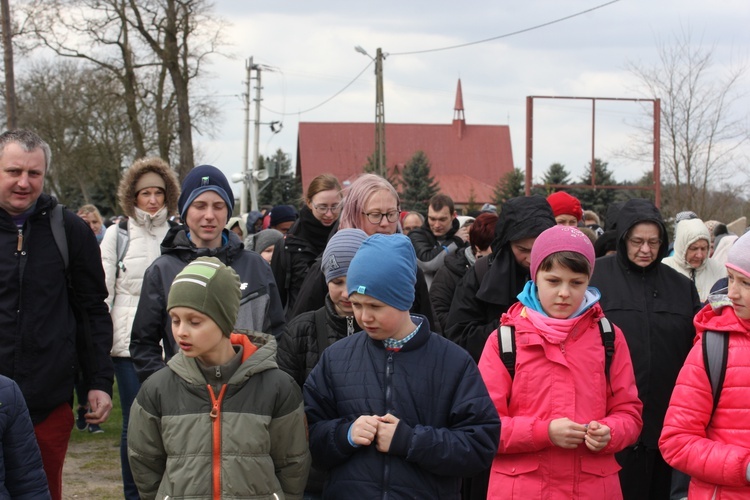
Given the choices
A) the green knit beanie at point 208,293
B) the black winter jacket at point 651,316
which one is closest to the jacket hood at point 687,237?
the black winter jacket at point 651,316

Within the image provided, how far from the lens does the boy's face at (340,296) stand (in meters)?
3.82

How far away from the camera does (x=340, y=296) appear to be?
3.82m

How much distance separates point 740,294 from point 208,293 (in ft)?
6.79

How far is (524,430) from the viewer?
378cm

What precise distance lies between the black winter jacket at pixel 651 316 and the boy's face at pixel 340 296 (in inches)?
73.0

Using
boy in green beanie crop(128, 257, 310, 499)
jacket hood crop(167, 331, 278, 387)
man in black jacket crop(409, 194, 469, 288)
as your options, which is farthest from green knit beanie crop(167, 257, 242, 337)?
man in black jacket crop(409, 194, 469, 288)

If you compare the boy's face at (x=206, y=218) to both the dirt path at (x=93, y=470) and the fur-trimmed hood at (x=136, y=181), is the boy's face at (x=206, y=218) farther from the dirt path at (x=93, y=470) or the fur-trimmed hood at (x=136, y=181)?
the dirt path at (x=93, y=470)

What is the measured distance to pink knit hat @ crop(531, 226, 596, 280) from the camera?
3.95 metres

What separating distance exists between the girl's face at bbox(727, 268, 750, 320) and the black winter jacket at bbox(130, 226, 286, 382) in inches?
76.8

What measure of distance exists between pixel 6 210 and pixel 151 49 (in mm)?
24040

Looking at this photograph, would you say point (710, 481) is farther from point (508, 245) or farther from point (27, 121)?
point (27, 121)

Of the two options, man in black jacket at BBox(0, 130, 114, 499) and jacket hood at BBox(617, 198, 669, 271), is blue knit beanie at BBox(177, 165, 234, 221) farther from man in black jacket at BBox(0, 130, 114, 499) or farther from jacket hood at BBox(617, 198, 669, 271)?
jacket hood at BBox(617, 198, 669, 271)

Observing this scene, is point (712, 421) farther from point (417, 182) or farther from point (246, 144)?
→ point (417, 182)

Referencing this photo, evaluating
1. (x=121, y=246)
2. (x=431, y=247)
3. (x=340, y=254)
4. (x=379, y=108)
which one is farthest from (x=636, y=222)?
(x=379, y=108)
